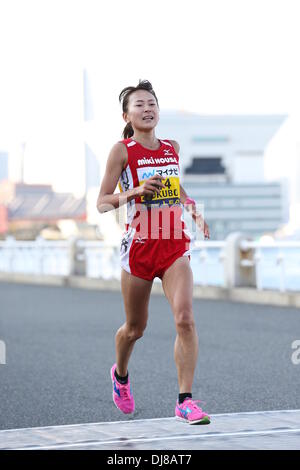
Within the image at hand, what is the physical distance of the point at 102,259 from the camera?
2750 centimetres

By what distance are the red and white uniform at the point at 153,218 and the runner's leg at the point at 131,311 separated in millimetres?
59

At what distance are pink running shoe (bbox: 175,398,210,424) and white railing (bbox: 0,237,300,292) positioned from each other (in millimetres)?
12723

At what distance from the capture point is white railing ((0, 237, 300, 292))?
19.2m

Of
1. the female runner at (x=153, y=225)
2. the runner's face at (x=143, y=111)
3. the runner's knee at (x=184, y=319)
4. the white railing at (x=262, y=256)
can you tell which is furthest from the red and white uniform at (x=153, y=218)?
the white railing at (x=262, y=256)

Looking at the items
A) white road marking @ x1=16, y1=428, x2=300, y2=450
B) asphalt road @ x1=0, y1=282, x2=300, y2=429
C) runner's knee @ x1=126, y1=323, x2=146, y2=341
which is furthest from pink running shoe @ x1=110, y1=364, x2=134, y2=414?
white road marking @ x1=16, y1=428, x2=300, y2=450

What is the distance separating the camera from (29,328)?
1413 centimetres

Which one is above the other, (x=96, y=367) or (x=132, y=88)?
(x=132, y=88)

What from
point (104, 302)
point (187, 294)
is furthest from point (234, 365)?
point (104, 302)

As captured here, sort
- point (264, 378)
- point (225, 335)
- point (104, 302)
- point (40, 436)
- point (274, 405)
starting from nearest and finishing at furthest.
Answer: point (40, 436)
point (274, 405)
point (264, 378)
point (225, 335)
point (104, 302)

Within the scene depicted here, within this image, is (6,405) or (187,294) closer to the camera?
(187,294)

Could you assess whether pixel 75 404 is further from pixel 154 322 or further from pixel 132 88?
pixel 154 322

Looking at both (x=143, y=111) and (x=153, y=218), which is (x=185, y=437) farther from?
(x=143, y=111)
